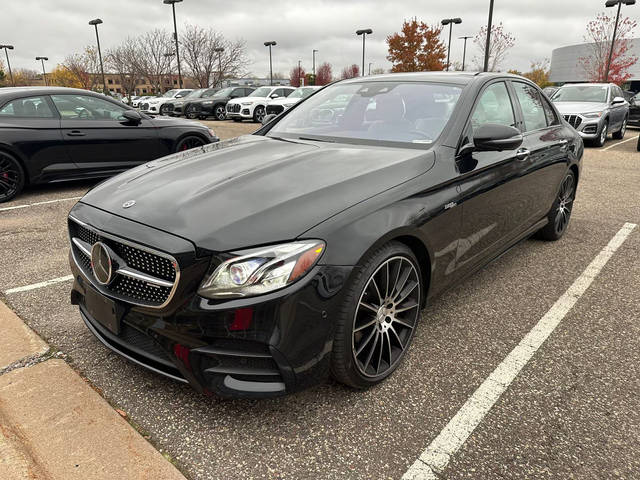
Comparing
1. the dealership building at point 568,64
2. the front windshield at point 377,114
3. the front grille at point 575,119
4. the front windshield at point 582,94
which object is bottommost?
the front grille at point 575,119

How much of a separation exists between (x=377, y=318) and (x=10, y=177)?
6.10 m

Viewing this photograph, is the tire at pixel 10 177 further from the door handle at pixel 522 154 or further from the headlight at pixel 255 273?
the door handle at pixel 522 154

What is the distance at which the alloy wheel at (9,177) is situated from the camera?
6.30 metres

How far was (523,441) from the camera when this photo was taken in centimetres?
212

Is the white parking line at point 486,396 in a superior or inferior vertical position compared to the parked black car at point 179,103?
inferior

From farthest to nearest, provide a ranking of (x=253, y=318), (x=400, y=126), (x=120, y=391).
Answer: (x=400, y=126) < (x=120, y=391) < (x=253, y=318)

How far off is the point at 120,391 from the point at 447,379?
171 cm

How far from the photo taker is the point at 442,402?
7.80ft

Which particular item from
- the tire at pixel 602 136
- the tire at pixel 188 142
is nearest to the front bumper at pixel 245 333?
the tire at pixel 188 142

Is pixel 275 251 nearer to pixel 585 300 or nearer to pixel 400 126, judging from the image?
pixel 400 126

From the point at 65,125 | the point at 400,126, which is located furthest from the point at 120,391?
the point at 65,125

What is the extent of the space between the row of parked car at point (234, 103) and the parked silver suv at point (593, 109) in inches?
388

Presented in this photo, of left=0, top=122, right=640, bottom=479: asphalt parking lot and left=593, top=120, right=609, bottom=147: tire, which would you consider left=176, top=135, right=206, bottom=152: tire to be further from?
left=593, top=120, right=609, bottom=147: tire

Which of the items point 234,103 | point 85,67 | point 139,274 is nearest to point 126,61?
point 85,67
